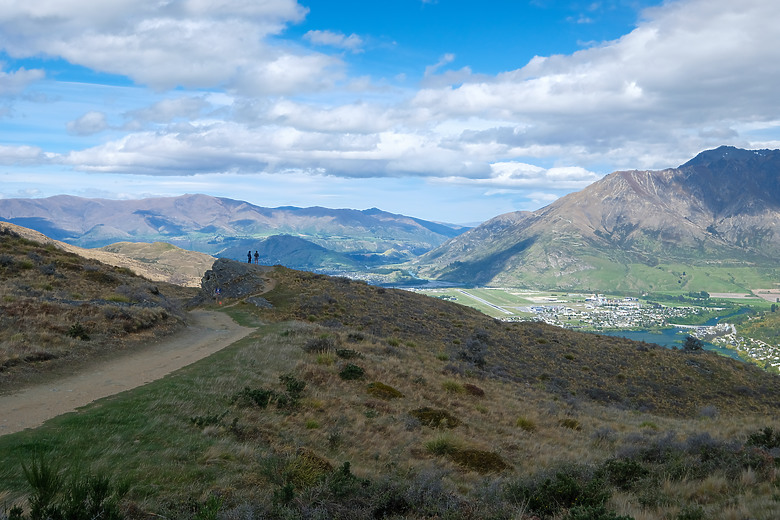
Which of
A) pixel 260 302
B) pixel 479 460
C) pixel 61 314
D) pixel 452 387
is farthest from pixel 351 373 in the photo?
pixel 260 302

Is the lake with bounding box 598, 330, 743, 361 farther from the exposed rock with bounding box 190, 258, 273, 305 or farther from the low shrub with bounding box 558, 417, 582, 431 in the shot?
the low shrub with bounding box 558, 417, 582, 431

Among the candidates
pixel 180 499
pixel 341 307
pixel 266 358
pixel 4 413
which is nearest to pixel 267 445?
pixel 180 499

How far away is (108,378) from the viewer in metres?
14.5

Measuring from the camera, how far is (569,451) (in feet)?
46.2

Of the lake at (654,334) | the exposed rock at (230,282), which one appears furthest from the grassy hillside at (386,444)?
the lake at (654,334)

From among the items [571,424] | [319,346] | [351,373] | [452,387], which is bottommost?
[571,424]

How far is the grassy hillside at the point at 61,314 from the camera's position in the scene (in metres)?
14.6

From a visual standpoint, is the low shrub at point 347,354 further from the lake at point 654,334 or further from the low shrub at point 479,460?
the lake at point 654,334

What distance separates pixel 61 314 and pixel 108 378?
294 inches

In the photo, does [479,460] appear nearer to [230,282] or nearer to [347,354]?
[347,354]

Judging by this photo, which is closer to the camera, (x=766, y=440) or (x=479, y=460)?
(x=766, y=440)

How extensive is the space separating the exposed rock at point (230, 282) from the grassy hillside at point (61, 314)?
28.7 feet

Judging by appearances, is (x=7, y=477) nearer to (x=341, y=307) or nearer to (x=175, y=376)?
(x=175, y=376)

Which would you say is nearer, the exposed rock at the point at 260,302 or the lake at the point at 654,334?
the exposed rock at the point at 260,302
